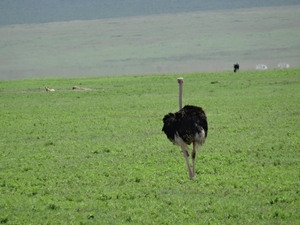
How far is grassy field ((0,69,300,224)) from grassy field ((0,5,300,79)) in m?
30.1

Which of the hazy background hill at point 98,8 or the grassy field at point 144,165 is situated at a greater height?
the hazy background hill at point 98,8

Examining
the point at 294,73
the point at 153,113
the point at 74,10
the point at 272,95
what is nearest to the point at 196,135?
the point at 153,113

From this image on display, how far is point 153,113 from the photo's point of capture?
20.6 metres

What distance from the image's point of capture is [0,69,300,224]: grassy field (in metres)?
9.41

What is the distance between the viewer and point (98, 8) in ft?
441

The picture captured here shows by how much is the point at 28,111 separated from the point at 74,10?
113m

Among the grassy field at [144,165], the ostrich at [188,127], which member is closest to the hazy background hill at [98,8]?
the grassy field at [144,165]

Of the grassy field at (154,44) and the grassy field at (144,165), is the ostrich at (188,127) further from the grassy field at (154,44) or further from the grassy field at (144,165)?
the grassy field at (154,44)

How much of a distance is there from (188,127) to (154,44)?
2835 inches

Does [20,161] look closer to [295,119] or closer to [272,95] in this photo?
[295,119]

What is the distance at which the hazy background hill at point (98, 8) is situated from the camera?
418 feet

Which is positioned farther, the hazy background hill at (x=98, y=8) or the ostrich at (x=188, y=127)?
the hazy background hill at (x=98, y=8)

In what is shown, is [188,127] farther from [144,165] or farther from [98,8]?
[98,8]

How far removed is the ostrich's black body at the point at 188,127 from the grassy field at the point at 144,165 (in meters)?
0.66
